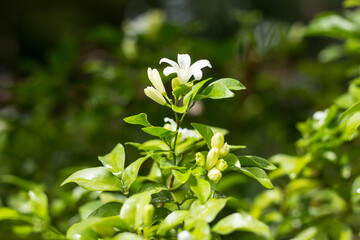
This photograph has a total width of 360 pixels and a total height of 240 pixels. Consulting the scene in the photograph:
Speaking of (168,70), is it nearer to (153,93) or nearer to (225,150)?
(153,93)

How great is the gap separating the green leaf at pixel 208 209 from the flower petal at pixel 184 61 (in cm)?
21

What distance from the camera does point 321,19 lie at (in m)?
0.93

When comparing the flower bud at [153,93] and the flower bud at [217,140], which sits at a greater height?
the flower bud at [153,93]

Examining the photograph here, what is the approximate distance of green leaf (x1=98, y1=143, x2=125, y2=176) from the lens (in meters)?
0.53

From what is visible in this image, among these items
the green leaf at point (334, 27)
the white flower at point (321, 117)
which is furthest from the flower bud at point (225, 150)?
the green leaf at point (334, 27)

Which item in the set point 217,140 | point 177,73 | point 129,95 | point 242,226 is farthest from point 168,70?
point 129,95

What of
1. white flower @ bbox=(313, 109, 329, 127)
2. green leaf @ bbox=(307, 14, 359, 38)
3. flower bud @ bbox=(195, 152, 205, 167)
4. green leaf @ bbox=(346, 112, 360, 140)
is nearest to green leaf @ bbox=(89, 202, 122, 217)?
flower bud @ bbox=(195, 152, 205, 167)

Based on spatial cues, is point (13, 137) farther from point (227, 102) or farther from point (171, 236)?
point (171, 236)

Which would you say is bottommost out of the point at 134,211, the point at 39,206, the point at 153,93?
the point at 39,206

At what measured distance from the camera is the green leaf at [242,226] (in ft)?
1.33

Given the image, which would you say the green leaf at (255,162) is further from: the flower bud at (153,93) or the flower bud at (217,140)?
the flower bud at (153,93)

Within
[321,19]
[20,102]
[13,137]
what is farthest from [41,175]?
[321,19]

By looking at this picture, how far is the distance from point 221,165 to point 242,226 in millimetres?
106

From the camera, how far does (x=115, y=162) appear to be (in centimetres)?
54
